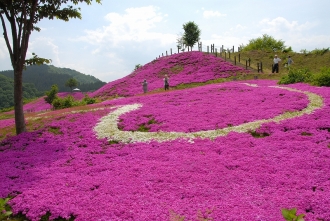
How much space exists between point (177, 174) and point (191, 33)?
81.1m

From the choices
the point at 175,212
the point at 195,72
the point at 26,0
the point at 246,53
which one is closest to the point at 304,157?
the point at 175,212

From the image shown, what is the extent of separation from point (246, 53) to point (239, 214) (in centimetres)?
6731

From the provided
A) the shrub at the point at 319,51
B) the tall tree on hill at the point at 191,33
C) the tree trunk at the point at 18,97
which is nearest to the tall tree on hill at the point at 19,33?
the tree trunk at the point at 18,97

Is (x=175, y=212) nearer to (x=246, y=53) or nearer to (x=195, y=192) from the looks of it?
(x=195, y=192)

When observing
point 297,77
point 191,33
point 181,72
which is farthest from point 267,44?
point 297,77

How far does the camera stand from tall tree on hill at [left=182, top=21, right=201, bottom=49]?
86875 millimetres

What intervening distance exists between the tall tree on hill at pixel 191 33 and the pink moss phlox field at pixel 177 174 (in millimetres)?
71041

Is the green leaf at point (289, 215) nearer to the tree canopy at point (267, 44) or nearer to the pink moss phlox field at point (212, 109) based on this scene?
the pink moss phlox field at point (212, 109)

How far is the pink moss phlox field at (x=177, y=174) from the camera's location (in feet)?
28.2

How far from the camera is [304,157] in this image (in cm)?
1201

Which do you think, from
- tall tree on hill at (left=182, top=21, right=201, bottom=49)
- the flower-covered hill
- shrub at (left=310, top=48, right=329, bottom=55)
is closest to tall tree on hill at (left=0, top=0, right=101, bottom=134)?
the flower-covered hill

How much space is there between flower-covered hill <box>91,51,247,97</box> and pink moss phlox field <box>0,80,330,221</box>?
32511 millimetres

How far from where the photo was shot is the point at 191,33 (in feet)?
286

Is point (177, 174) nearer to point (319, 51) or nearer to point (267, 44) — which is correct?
point (319, 51)
